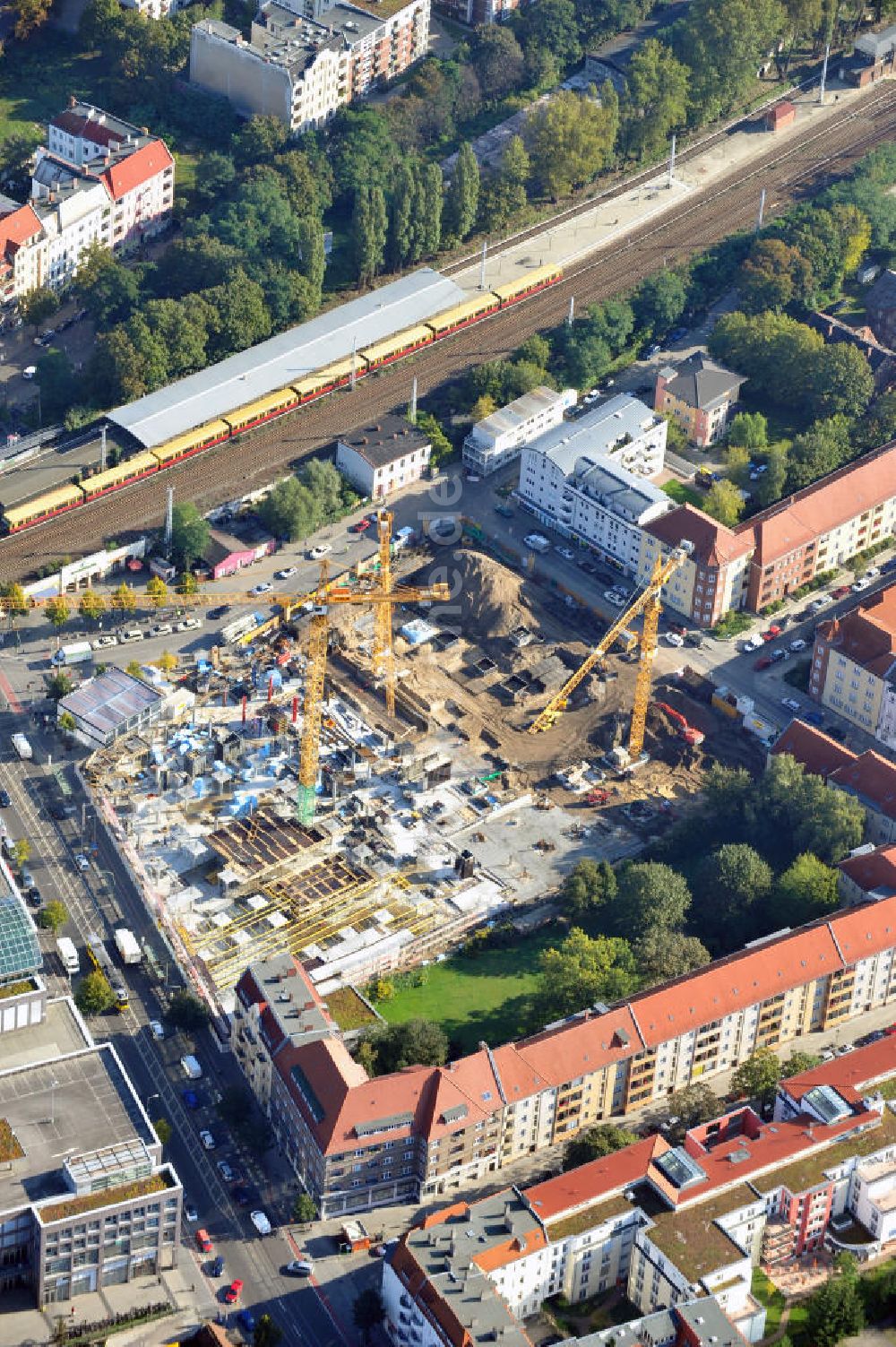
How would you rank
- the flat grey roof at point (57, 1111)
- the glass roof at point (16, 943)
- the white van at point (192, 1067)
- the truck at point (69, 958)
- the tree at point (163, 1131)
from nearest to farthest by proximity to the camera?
the flat grey roof at point (57, 1111) < the tree at point (163, 1131) < the glass roof at point (16, 943) < the white van at point (192, 1067) < the truck at point (69, 958)

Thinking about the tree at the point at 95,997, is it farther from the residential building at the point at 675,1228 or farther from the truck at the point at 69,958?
the residential building at the point at 675,1228

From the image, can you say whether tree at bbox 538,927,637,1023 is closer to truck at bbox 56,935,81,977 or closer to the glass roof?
truck at bbox 56,935,81,977

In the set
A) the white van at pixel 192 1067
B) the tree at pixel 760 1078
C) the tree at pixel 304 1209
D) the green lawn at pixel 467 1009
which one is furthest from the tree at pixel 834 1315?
the white van at pixel 192 1067

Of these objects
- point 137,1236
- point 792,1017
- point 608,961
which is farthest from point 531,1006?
point 137,1236

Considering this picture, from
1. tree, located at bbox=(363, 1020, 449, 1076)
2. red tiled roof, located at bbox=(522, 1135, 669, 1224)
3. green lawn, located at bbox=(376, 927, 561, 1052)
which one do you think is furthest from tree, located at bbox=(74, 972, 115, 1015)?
red tiled roof, located at bbox=(522, 1135, 669, 1224)

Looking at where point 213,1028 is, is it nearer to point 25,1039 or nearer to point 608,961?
point 25,1039

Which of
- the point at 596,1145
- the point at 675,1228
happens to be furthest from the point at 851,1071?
the point at 675,1228
